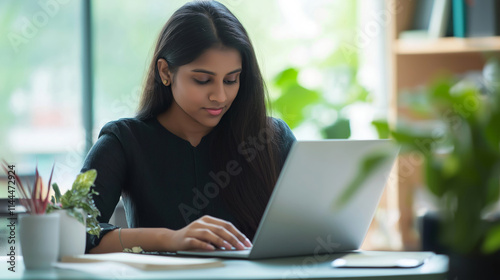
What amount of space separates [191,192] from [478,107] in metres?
1.14

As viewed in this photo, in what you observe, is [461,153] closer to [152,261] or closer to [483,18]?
[152,261]

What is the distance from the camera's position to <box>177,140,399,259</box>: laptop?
3.85 ft

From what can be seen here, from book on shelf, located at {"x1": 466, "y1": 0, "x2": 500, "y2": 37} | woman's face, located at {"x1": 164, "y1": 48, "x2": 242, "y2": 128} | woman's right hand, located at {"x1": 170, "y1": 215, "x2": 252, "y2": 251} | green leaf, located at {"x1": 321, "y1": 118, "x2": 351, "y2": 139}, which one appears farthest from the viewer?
green leaf, located at {"x1": 321, "y1": 118, "x2": 351, "y2": 139}

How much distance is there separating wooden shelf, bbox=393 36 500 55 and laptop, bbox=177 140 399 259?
4.78ft

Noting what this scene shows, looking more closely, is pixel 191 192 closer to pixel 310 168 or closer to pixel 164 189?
pixel 164 189

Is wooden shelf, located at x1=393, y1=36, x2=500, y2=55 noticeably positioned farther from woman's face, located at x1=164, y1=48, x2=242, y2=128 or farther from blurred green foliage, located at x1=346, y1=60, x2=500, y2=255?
blurred green foliage, located at x1=346, y1=60, x2=500, y2=255

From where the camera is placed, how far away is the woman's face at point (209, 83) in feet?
5.88

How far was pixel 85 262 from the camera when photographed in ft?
3.89

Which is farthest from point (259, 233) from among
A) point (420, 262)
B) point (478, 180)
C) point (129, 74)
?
point (129, 74)

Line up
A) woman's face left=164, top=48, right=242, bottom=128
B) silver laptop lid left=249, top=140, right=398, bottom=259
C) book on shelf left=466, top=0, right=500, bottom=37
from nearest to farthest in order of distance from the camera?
silver laptop lid left=249, top=140, right=398, bottom=259 < woman's face left=164, top=48, right=242, bottom=128 < book on shelf left=466, top=0, right=500, bottom=37

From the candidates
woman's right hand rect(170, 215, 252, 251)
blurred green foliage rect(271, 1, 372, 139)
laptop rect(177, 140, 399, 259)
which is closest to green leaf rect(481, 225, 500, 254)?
laptop rect(177, 140, 399, 259)

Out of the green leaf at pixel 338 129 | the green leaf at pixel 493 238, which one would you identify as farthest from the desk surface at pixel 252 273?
the green leaf at pixel 338 129

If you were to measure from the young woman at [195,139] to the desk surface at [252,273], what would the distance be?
23.3 inches

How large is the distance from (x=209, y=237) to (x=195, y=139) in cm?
66
